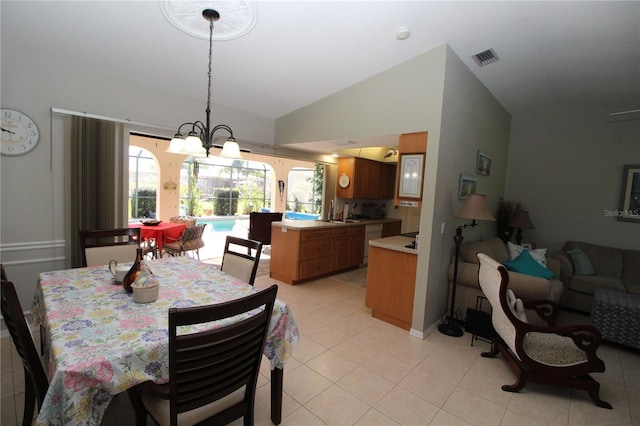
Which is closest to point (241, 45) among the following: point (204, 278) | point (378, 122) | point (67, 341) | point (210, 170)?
point (378, 122)

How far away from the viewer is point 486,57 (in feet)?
9.48

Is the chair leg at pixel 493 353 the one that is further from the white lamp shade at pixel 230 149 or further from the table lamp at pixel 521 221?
the white lamp shade at pixel 230 149

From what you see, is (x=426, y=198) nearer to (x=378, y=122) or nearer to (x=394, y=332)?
(x=378, y=122)

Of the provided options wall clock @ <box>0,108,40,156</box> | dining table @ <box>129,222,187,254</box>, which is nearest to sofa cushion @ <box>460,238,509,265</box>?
dining table @ <box>129,222,187,254</box>

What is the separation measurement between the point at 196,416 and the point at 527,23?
3441 millimetres

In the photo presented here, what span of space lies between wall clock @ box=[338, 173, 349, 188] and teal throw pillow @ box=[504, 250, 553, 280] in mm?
2977

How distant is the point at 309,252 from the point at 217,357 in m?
3.11

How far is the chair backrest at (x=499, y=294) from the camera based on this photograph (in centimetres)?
212

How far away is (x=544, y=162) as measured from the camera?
462 cm

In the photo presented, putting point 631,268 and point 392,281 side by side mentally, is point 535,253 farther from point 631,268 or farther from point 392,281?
point 392,281

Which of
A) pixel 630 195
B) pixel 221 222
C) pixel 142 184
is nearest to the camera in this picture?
pixel 630 195

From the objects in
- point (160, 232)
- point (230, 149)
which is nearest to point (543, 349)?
point (230, 149)

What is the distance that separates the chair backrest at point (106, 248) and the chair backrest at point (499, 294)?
3034 millimetres

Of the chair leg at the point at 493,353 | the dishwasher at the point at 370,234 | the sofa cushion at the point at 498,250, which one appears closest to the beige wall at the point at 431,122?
the sofa cushion at the point at 498,250
